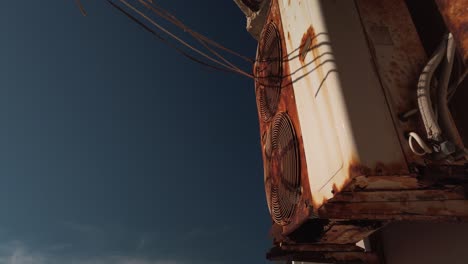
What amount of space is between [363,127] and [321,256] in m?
1.47

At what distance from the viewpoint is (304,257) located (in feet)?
9.16

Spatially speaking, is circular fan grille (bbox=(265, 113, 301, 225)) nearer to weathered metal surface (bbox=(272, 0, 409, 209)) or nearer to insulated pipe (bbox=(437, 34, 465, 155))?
weathered metal surface (bbox=(272, 0, 409, 209))

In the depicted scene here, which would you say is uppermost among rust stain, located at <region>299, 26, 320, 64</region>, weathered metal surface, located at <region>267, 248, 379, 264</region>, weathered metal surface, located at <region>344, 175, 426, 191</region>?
rust stain, located at <region>299, 26, 320, 64</region>

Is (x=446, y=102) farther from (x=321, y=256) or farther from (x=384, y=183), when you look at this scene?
(x=321, y=256)

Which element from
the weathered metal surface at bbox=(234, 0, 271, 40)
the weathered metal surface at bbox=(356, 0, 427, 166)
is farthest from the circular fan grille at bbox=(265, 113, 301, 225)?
the weathered metal surface at bbox=(234, 0, 271, 40)

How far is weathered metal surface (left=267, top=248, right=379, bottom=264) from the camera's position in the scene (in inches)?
109

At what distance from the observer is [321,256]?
2842mm

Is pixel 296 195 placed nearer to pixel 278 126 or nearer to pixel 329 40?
pixel 278 126

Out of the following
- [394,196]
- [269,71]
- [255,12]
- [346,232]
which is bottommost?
[346,232]

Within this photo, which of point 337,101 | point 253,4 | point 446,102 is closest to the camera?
point 446,102

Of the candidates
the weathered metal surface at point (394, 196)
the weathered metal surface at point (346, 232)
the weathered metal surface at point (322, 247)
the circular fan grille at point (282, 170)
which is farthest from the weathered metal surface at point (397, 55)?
the weathered metal surface at point (322, 247)

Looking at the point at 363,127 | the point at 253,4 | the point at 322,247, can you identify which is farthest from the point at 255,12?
the point at 322,247

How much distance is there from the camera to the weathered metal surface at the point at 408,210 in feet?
6.31

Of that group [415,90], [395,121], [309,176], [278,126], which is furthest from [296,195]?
[415,90]
